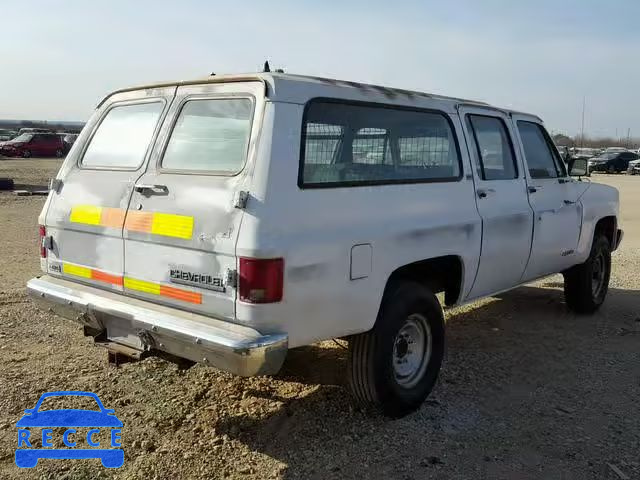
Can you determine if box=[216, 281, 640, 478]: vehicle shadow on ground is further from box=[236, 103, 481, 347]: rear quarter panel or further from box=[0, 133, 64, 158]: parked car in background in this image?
box=[0, 133, 64, 158]: parked car in background

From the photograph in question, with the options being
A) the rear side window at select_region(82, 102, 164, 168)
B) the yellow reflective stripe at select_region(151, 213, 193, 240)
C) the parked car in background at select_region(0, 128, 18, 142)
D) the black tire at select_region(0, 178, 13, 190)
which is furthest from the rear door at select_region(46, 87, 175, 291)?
the parked car in background at select_region(0, 128, 18, 142)

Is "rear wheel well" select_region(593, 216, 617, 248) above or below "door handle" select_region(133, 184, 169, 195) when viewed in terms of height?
below

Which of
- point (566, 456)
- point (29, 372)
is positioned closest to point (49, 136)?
point (29, 372)

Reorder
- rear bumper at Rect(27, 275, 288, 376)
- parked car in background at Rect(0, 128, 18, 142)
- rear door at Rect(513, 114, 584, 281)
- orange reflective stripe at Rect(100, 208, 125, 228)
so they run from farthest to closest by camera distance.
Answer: parked car in background at Rect(0, 128, 18, 142)
rear door at Rect(513, 114, 584, 281)
orange reflective stripe at Rect(100, 208, 125, 228)
rear bumper at Rect(27, 275, 288, 376)

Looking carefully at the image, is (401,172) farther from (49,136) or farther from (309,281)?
(49,136)

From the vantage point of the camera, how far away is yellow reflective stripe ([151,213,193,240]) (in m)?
3.36

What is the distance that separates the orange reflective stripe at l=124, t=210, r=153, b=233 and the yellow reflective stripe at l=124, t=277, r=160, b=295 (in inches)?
11.7

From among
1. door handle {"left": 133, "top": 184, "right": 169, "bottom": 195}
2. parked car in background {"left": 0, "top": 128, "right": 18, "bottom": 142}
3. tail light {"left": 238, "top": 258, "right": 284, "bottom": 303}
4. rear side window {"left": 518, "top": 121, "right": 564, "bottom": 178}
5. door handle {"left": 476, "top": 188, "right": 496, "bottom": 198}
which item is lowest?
tail light {"left": 238, "top": 258, "right": 284, "bottom": 303}

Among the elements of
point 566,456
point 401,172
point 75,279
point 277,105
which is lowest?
point 566,456

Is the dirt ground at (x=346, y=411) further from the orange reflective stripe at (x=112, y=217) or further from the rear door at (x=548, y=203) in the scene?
the orange reflective stripe at (x=112, y=217)

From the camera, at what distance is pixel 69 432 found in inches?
149

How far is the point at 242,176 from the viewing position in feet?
10.7

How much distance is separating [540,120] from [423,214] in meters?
2.59

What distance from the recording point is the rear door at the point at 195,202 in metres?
3.24
